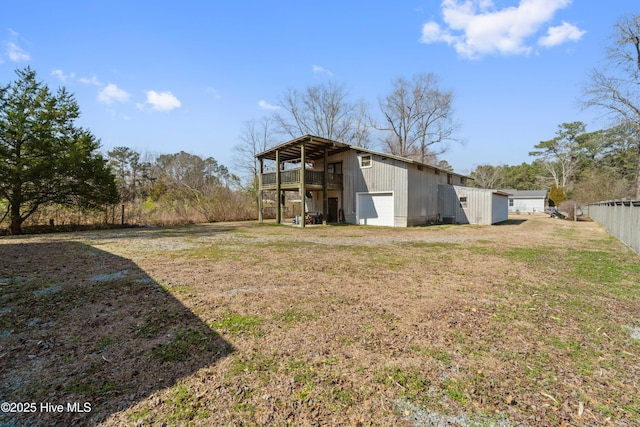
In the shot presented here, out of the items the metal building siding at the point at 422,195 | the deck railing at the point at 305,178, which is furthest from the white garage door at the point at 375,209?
the deck railing at the point at 305,178

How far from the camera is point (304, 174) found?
1594 cm

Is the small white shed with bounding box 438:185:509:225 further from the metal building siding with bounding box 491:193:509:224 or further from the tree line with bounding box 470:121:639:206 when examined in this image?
the tree line with bounding box 470:121:639:206

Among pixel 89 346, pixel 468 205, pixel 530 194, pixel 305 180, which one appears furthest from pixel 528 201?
pixel 89 346

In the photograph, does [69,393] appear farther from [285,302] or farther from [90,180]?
[90,180]

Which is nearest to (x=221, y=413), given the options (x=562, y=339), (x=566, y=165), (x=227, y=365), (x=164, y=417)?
(x=164, y=417)

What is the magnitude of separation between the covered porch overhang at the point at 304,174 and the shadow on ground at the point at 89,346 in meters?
Answer: 11.9

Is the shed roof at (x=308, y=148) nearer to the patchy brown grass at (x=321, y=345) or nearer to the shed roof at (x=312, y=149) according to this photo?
the shed roof at (x=312, y=149)

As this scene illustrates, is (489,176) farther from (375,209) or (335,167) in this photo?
(375,209)

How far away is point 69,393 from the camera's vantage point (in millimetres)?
2146

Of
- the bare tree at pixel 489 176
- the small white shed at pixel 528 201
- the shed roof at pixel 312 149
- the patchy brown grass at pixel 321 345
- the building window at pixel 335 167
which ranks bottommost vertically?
the patchy brown grass at pixel 321 345

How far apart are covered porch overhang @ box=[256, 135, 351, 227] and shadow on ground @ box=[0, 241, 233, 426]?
39.0ft

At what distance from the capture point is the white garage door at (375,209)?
655 inches

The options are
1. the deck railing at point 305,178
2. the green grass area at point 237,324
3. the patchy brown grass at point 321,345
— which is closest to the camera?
the patchy brown grass at point 321,345

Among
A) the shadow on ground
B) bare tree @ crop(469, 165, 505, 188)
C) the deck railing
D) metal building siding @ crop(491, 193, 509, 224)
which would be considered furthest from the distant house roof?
the shadow on ground
